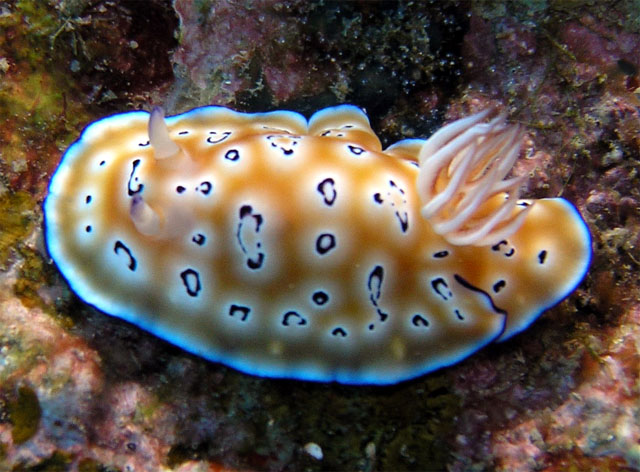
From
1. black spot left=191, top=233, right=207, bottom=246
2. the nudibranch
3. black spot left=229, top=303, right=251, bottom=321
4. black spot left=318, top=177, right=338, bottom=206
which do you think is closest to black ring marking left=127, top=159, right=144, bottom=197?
the nudibranch

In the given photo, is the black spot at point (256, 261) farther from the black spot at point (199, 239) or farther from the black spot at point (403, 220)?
the black spot at point (403, 220)

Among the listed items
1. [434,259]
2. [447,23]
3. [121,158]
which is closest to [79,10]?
[121,158]

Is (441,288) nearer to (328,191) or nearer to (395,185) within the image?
(395,185)

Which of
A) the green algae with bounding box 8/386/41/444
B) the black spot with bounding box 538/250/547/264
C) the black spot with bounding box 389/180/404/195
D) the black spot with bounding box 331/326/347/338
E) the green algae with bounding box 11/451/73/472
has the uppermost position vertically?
the black spot with bounding box 389/180/404/195

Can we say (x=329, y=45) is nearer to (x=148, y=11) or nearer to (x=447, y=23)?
(x=447, y=23)

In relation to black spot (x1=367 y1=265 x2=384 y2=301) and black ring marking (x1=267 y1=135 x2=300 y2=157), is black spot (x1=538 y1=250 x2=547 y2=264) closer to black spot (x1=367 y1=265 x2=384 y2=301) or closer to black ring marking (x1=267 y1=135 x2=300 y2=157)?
black spot (x1=367 y1=265 x2=384 y2=301)

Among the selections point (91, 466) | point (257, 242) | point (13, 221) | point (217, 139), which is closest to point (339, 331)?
point (257, 242)
